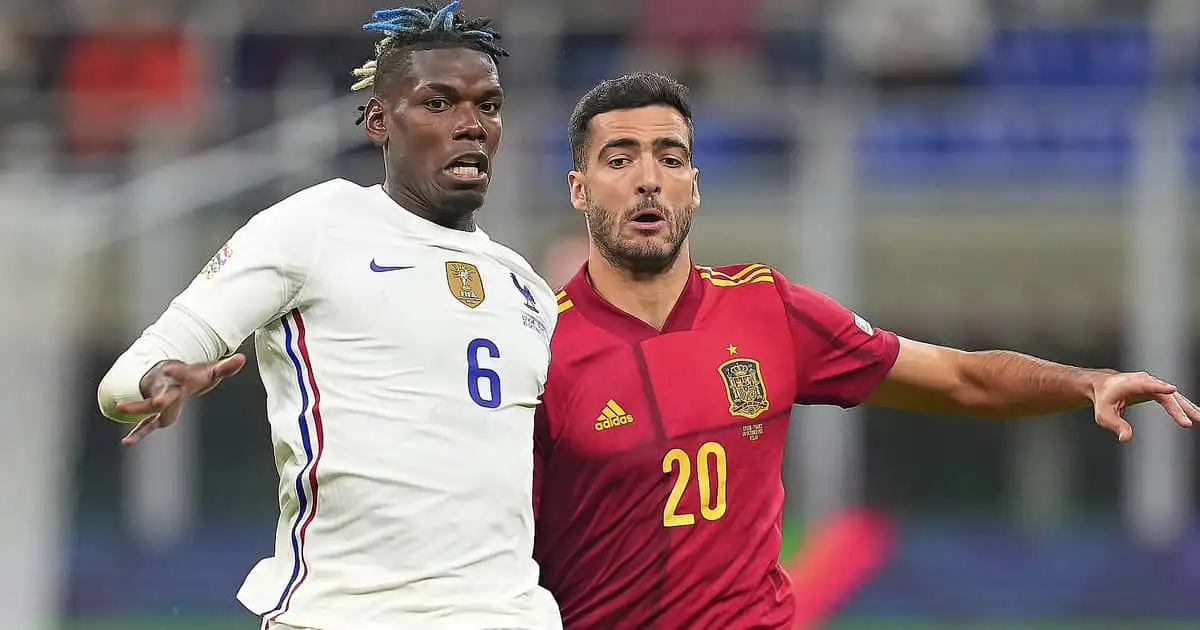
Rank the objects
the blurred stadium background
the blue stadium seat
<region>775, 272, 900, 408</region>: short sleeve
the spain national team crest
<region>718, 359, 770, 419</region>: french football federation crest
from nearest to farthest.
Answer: the spain national team crest, <region>718, 359, 770, 419</region>: french football federation crest, <region>775, 272, 900, 408</region>: short sleeve, the blurred stadium background, the blue stadium seat

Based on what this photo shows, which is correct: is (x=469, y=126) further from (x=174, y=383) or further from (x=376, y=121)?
(x=174, y=383)

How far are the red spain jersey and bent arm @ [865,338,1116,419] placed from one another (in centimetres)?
44

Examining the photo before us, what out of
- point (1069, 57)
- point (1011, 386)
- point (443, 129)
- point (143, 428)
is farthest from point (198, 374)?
point (1069, 57)

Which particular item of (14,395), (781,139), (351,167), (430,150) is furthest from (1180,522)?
(430,150)

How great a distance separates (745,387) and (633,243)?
505 mm

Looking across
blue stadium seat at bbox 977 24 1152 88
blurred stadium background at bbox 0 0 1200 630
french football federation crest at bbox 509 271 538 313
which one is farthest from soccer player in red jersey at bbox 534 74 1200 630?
blue stadium seat at bbox 977 24 1152 88

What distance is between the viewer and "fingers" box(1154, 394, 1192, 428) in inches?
190

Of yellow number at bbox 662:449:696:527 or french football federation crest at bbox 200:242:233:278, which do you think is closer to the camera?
french football federation crest at bbox 200:242:233:278

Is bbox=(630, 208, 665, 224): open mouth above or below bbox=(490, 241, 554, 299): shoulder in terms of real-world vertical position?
above

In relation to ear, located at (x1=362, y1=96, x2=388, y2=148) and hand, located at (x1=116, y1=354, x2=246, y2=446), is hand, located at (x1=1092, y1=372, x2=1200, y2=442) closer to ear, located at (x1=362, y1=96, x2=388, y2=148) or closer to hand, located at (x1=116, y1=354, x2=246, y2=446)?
ear, located at (x1=362, y1=96, x2=388, y2=148)

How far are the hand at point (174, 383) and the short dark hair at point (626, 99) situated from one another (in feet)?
5.67

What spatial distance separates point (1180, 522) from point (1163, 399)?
9761 millimetres

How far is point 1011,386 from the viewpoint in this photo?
18.2ft

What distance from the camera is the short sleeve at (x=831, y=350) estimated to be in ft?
18.4
